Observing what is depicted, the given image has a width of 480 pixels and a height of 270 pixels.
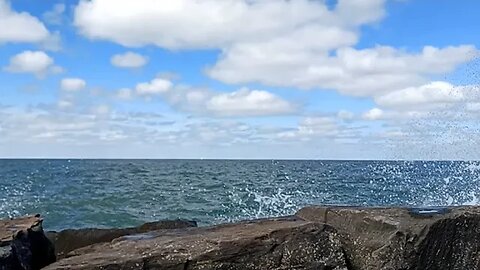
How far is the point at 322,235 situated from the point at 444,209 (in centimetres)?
148

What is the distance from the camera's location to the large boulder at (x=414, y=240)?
6.20 m

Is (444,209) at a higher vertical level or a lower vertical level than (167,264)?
higher

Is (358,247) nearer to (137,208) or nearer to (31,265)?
(31,265)

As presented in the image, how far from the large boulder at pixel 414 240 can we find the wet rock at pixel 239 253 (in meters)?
0.28

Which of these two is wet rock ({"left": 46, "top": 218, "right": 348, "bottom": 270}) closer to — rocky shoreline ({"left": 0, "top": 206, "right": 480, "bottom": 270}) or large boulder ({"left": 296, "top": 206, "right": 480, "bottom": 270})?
rocky shoreline ({"left": 0, "top": 206, "right": 480, "bottom": 270})

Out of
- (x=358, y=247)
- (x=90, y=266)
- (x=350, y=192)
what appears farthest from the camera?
(x=350, y=192)

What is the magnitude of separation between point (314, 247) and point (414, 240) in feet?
3.25

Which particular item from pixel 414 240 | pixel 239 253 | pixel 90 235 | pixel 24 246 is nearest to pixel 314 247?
pixel 239 253

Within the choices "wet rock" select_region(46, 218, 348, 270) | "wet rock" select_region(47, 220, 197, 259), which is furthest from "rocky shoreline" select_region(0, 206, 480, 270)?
"wet rock" select_region(47, 220, 197, 259)

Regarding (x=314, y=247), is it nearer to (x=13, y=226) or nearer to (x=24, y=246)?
(x=24, y=246)

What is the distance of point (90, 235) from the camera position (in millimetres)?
9508

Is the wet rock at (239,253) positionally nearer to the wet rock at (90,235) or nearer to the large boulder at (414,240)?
the large boulder at (414,240)

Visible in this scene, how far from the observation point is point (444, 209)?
6.79 metres

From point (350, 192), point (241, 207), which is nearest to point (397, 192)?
point (350, 192)
